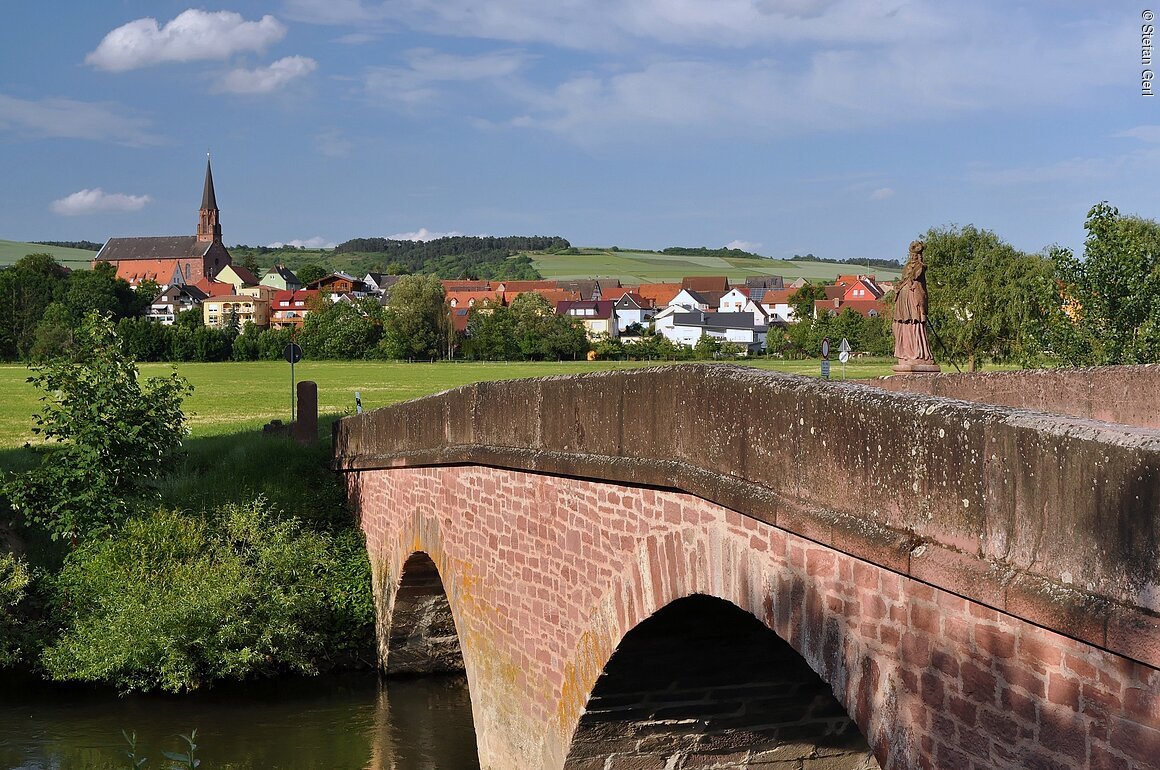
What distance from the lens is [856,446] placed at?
15.7 ft

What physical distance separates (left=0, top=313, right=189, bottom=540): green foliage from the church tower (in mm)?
164065

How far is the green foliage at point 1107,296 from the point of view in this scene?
1975 cm

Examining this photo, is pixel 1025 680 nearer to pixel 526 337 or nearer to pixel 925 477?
pixel 925 477

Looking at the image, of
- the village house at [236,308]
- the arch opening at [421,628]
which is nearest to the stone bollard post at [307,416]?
the arch opening at [421,628]

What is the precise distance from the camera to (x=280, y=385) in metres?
52.7

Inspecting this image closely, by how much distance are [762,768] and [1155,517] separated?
18.2 feet

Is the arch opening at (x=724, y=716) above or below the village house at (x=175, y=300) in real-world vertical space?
below

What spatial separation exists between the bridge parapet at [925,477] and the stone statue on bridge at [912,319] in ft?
22.6

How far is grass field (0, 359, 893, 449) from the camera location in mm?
34344

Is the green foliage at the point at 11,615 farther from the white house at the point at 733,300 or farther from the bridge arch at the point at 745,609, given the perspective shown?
the white house at the point at 733,300

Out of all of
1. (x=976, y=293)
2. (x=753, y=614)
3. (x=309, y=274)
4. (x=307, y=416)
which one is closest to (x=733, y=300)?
(x=309, y=274)

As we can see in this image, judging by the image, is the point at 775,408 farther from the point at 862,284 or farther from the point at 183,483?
the point at 862,284

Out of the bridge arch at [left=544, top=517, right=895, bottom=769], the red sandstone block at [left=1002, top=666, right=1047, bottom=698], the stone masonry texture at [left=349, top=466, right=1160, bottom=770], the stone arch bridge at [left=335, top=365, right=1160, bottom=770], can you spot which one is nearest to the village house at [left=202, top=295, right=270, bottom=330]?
the stone masonry texture at [left=349, top=466, right=1160, bottom=770]

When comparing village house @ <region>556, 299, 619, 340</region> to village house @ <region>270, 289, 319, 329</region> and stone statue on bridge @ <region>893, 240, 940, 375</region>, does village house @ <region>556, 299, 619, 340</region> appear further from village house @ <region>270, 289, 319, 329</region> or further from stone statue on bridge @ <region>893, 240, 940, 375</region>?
stone statue on bridge @ <region>893, 240, 940, 375</region>
